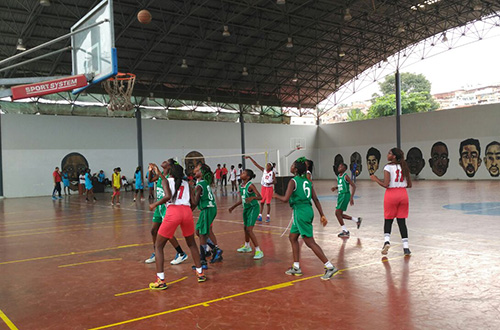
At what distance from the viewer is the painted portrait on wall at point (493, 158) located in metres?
29.0

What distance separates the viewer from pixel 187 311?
4.59 m

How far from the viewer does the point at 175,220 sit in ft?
18.5

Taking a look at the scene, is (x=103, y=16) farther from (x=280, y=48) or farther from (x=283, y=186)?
(x=280, y=48)

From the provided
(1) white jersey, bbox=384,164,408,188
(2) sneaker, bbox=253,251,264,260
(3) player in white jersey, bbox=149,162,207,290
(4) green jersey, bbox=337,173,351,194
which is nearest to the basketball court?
(2) sneaker, bbox=253,251,264,260

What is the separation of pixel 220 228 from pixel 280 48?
22.9 metres

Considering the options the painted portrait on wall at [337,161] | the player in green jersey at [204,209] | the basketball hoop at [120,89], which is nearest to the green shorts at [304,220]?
the player in green jersey at [204,209]

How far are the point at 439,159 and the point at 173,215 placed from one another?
1241 inches

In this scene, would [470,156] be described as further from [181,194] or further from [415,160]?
[181,194]

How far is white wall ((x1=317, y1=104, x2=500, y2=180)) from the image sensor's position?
1176 inches

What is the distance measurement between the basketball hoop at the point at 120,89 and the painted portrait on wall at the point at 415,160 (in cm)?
2473

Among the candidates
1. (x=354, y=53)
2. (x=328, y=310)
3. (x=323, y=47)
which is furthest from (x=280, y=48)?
(x=328, y=310)

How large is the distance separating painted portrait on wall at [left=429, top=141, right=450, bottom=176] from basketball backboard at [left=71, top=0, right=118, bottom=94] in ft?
99.5

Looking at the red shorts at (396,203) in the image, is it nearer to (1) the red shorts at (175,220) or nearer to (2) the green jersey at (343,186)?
(2) the green jersey at (343,186)

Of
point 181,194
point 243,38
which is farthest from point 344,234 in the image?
point 243,38
